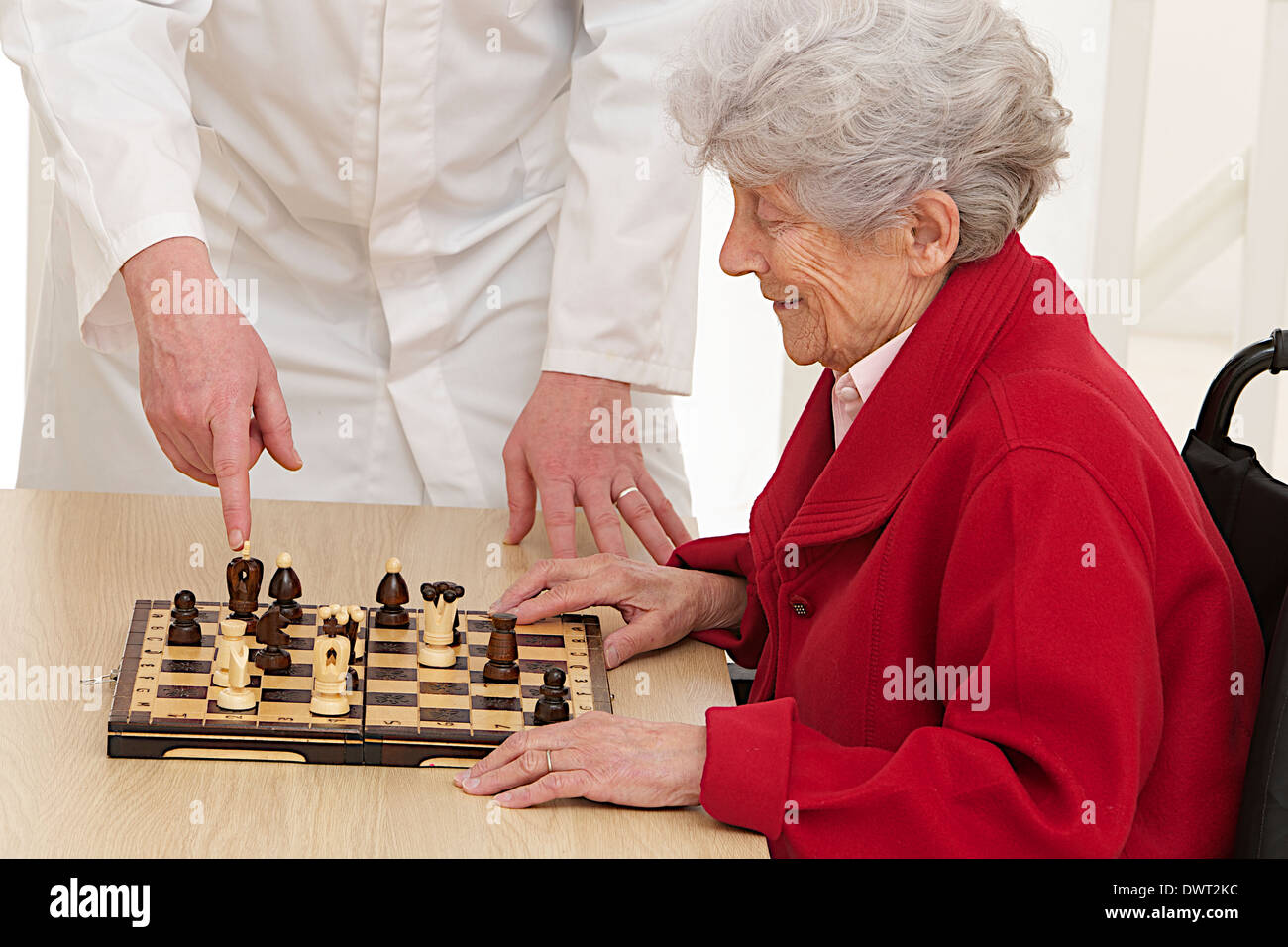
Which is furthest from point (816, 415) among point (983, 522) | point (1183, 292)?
point (1183, 292)

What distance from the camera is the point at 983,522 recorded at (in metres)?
1.22

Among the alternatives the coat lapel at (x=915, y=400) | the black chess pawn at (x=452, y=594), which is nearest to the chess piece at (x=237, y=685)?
the black chess pawn at (x=452, y=594)

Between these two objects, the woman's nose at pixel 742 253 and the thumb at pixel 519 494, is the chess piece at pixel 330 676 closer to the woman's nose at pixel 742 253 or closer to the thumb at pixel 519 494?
the woman's nose at pixel 742 253

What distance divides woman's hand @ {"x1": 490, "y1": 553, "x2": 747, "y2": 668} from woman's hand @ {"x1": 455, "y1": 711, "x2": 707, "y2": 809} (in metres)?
0.31

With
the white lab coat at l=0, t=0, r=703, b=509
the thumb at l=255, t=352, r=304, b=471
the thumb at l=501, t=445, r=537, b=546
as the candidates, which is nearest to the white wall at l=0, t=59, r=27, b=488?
the white lab coat at l=0, t=0, r=703, b=509

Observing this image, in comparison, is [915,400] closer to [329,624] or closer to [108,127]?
[329,624]

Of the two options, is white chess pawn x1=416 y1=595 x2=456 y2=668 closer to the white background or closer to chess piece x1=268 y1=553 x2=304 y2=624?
chess piece x1=268 y1=553 x2=304 y2=624

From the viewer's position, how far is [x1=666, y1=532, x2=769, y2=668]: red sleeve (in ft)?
5.56

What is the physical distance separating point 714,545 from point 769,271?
1.37ft

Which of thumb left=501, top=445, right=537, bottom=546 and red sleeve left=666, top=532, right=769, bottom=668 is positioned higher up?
thumb left=501, top=445, right=537, bottom=546

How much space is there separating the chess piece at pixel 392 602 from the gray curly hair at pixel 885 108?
21.3 inches

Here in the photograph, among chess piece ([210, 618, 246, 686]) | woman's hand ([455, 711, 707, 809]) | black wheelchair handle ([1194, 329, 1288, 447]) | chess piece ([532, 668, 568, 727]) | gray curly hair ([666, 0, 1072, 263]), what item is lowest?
woman's hand ([455, 711, 707, 809])

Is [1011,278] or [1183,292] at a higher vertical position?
[1183,292]
